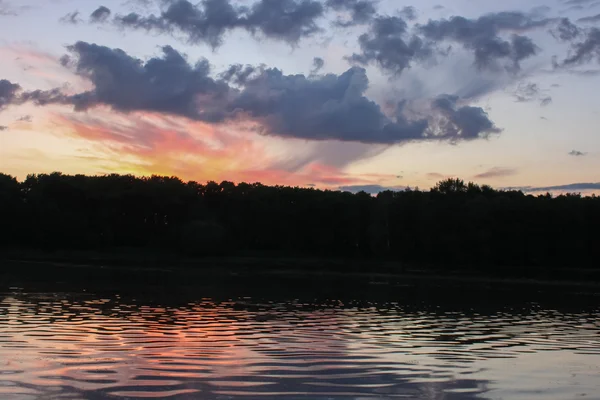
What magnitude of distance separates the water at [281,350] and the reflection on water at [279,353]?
0.18ft

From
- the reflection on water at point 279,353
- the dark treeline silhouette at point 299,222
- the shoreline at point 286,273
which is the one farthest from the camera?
the dark treeline silhouette at point 299,222

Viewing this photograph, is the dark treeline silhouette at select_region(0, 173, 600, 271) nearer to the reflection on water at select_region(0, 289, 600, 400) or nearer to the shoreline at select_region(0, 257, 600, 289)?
the shoreline at select_region(0, 257, 600, 289)

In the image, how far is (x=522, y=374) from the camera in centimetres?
2017

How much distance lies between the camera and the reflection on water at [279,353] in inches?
656

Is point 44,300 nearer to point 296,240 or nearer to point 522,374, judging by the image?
point 522,374

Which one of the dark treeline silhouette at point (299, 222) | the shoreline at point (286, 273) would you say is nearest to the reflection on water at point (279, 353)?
the shoreline at point (286, 273)

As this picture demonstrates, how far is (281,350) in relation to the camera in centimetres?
2288

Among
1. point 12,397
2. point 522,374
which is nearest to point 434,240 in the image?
point 522,374

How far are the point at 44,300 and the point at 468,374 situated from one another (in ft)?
86.4

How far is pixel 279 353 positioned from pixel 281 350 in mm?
707

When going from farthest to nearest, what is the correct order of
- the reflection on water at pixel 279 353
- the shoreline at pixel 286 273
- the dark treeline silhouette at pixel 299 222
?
the dark treeline silhouette at pixel 299 222
the shoreline at pixel 286 273
the reflection on water at pixel 279 353

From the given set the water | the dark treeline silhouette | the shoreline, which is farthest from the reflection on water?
the dark treeline silhouette

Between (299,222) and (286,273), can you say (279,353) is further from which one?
(299,222)

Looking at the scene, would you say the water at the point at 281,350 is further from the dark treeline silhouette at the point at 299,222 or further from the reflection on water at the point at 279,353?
the dark treeline silhouette at the point at 299,222
